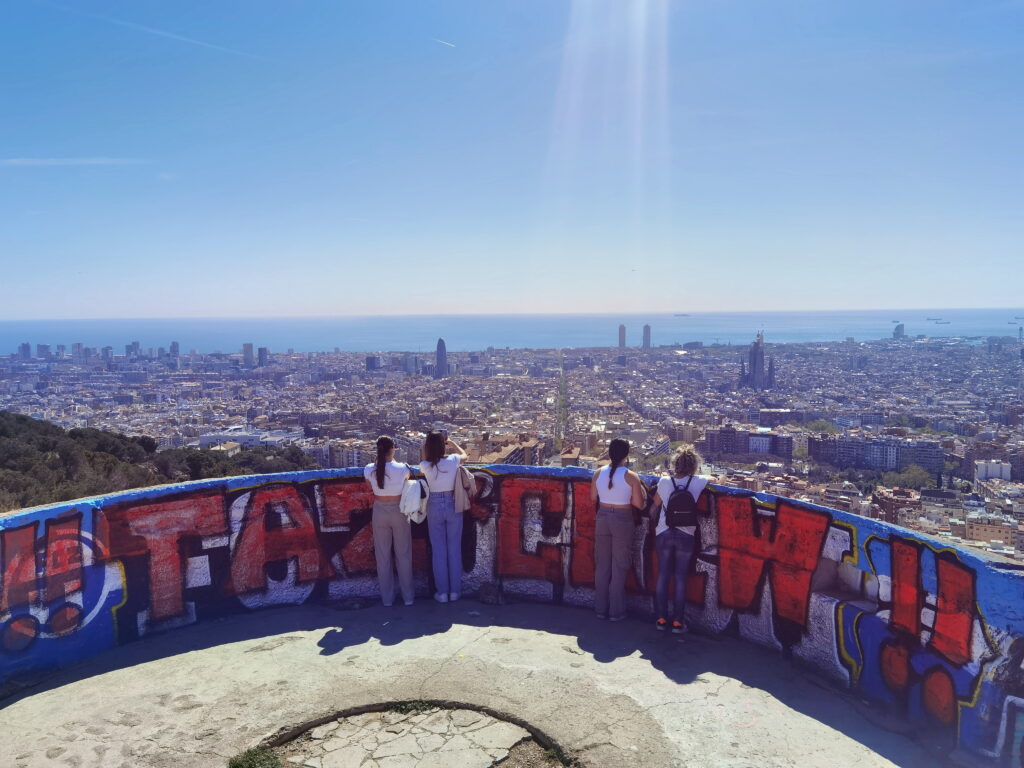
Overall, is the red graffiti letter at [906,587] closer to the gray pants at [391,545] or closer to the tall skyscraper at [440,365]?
the gray pants at [391,545]

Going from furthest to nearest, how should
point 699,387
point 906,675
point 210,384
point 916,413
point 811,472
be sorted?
point 210,384 → point 699,387 → point 916,413 → point 811,472 → point 906,675

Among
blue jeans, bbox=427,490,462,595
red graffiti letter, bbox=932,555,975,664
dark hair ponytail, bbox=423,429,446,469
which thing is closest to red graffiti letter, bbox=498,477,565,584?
blue jeans, bbox=427,490,462,595

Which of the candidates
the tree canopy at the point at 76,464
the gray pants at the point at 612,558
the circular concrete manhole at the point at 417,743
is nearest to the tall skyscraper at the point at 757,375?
the tree canopy at the point at 76,464

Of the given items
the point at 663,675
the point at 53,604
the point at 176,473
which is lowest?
the point at 176,473

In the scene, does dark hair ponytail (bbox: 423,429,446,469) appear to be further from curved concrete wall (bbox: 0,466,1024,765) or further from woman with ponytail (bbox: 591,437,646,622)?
woman with ponytail (bbox: 591,437,646,622)

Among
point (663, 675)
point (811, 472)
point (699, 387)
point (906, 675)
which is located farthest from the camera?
point (699, 387)

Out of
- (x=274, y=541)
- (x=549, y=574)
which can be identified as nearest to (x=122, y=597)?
(x=274, y=541)

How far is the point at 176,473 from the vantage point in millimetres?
17391

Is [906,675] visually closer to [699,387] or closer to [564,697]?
[564,697]

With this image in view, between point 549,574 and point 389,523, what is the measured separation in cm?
138

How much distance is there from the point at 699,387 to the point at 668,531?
296 feet

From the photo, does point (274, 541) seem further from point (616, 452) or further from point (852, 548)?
point (852, 548)

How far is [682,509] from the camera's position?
522 cm

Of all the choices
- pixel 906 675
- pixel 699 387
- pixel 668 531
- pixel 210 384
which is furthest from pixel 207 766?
pixel 210 384
